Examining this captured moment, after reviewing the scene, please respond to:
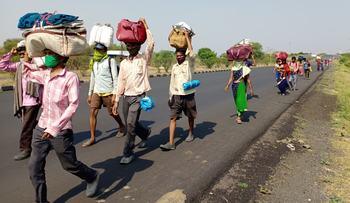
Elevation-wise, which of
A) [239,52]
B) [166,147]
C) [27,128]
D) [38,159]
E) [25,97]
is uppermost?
[239,52]

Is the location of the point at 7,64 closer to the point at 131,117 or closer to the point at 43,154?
the point at 131,117

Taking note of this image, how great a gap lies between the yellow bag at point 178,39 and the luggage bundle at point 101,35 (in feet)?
3.41

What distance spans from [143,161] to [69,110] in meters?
2.04

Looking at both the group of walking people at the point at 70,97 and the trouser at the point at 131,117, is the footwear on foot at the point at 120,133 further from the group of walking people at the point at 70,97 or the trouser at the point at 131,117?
Answer: the trouser at the point at 131,117

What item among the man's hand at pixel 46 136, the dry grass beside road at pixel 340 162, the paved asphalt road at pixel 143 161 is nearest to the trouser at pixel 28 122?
the paved asphalt road at pixel 143 161

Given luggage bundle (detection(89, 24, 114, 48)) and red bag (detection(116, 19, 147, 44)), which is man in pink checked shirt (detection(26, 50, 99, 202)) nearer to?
red bag (detection(116, 19, 147, 44))

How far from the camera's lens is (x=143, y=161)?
16.6ft

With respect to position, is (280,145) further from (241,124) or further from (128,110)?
(128,110)

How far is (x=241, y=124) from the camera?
8.05 meters

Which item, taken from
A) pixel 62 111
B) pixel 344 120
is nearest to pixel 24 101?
pixel 62 111

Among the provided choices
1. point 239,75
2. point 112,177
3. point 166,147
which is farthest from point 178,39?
point 239,75

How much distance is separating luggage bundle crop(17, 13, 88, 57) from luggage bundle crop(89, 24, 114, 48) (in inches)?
78.4

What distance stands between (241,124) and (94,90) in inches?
153

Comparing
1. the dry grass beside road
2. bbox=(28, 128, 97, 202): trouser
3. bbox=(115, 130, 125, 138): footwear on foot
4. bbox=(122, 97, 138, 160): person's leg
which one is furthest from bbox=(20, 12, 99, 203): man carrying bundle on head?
the dry grass beside road
